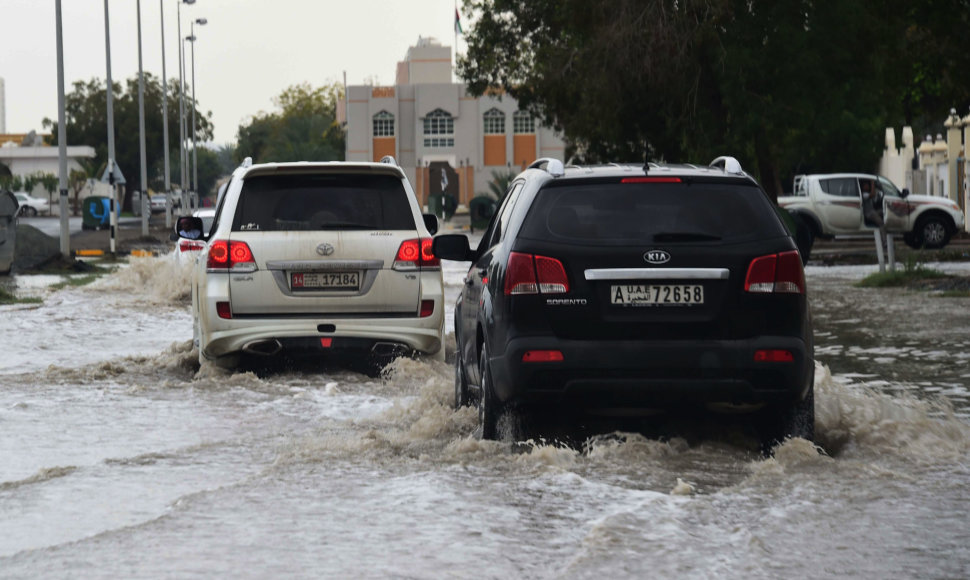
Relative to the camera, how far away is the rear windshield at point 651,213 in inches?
327

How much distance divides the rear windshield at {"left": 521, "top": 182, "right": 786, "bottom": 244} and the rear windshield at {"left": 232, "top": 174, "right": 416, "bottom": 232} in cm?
419

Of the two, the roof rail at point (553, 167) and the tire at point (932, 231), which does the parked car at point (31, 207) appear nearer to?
the tire at point (932, 231)

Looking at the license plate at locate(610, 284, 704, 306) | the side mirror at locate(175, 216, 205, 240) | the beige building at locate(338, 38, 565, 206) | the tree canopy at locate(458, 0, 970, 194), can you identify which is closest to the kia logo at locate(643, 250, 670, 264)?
the license plate at locate(610, 284, 704, 306)

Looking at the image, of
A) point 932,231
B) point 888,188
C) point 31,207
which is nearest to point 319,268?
point 932,231

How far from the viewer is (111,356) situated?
15.2m

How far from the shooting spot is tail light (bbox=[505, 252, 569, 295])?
821 centimetres

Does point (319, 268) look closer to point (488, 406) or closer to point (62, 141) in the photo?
point (488, 406)

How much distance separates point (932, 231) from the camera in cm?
3794

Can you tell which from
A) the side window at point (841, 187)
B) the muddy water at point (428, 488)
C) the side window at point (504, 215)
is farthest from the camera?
the side window at point (841, 187)

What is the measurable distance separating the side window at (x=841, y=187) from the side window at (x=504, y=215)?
3088cm

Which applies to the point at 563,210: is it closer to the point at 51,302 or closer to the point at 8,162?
the point at 51,302

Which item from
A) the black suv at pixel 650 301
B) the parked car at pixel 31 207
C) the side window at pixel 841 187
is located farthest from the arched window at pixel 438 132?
the black suv at pixel 650 301

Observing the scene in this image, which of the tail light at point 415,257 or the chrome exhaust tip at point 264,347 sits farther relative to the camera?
the tail light at point 415,257

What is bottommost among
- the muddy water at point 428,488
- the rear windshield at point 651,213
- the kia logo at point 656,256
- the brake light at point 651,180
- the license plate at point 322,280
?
the muddy water at point 428,488
